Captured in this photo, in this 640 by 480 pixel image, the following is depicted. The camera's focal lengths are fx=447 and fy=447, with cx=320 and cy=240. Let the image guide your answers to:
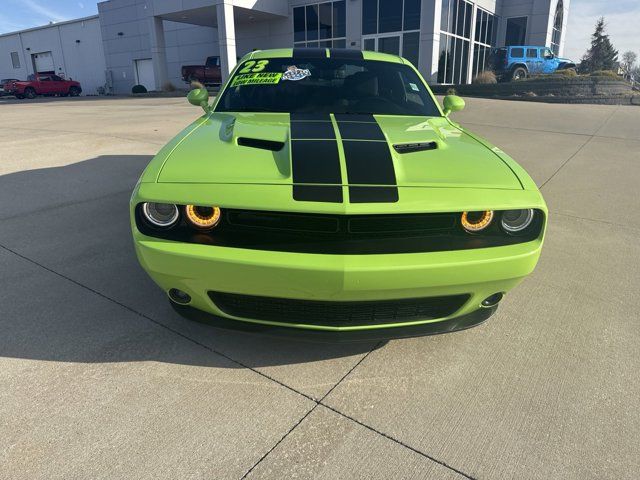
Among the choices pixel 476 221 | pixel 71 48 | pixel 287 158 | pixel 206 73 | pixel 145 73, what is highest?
pixel 71 48

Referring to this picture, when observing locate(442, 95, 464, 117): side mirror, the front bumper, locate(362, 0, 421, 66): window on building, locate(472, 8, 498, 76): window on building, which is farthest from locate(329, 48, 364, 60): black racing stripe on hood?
locate(472, 8, 498, 76): window on building

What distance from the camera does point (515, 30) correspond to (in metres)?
31.7

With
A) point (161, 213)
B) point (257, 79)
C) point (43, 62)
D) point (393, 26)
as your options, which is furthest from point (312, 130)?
point (43, 62)

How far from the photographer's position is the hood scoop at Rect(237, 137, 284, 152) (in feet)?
7.60

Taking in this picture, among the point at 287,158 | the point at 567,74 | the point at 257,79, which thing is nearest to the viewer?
the point at 287,158

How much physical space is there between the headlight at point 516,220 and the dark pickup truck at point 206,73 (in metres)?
27.9

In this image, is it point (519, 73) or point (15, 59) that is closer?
point (519, 73)

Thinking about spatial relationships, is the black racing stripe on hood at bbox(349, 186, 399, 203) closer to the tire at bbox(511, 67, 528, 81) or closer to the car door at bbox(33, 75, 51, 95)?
the tire at bbox(511, 67, 528, 81)

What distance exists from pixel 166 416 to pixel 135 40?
3883cm

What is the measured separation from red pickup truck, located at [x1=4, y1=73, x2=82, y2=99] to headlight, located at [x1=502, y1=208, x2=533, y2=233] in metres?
36.9

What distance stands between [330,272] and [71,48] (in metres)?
47.6

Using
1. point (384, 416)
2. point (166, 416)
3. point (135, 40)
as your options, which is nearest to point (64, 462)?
point (166, 416)

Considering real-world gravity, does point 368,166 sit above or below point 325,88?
below

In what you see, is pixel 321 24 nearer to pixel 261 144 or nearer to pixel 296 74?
pixel 296 74
